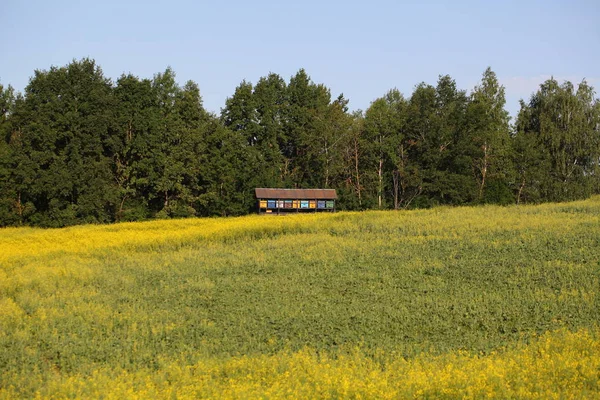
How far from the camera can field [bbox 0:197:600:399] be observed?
12.4 meters

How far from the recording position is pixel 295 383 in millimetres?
12367

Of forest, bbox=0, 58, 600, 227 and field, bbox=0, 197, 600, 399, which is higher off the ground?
forest, bbox=0, 58, 600, 227

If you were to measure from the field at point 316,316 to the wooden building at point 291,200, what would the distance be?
1937 cm

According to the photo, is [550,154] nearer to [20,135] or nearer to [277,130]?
[277,130]

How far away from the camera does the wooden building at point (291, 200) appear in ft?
173

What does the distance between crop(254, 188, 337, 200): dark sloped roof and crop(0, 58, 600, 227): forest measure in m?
8.93

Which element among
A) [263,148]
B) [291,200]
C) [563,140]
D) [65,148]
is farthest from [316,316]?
[563,140]

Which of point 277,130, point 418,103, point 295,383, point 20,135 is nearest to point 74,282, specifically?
point 295,383

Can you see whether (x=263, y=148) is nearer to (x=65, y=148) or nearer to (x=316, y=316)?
(x=65, y=148)

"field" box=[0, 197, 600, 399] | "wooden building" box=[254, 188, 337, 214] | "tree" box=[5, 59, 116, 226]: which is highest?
"tree" box=[5, 59, 116, 226]

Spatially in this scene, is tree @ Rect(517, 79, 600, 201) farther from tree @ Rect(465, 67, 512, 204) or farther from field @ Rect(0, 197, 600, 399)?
field @ Rect(0, 197, 600, 399)

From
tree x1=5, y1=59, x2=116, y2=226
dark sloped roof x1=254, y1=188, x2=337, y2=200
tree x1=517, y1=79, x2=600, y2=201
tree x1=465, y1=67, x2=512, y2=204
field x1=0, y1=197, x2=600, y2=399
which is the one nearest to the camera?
field x1=0, y1=197, x2=600, y2=399

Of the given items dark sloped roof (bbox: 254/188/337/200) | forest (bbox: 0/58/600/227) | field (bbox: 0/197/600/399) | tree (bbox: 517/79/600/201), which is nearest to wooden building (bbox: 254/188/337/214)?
dark sloped roof (bbox: 254/188/337/200)

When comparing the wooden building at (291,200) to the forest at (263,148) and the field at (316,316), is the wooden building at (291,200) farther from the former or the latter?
the field at (316,316)
